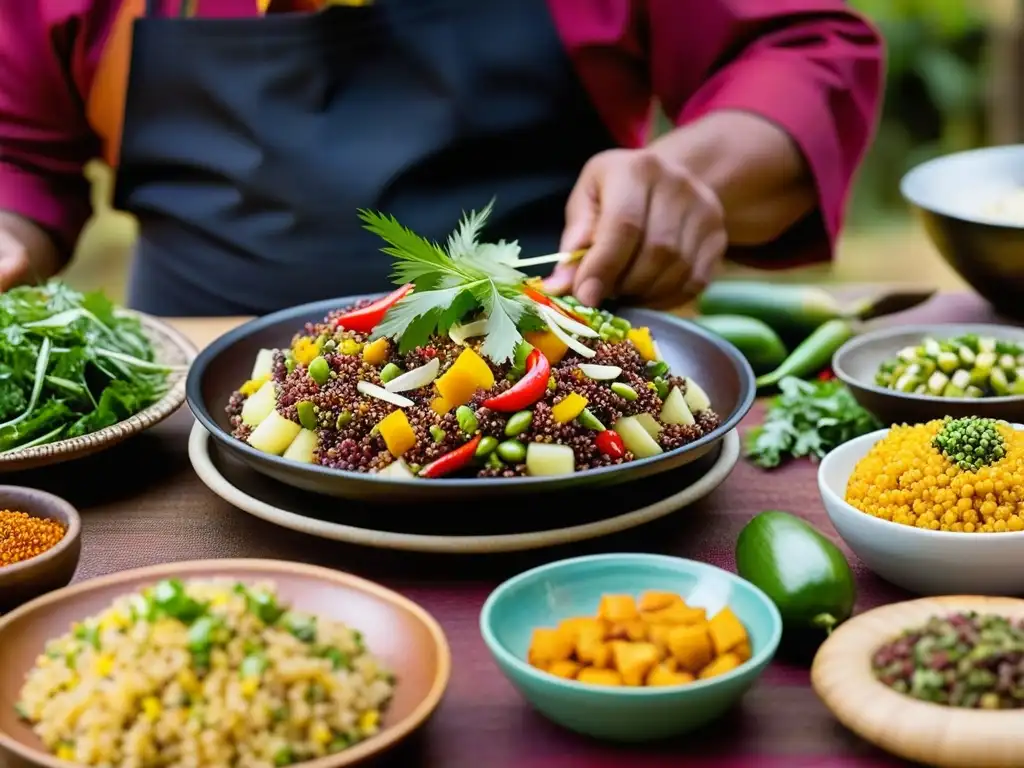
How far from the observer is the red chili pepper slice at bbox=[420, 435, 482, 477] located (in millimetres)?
1521

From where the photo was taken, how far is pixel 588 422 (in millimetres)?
1595

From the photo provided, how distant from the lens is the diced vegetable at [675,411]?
1731 mm

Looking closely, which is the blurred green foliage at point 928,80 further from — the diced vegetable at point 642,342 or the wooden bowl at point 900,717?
the wooden bowl at point 900,717

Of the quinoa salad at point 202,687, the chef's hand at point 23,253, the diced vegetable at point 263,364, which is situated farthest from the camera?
the chef's hand at point 23,253

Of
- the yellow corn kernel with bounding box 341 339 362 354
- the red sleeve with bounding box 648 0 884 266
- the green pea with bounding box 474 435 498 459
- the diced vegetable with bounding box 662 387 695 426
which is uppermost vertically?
the red sleeve with bounding box 648 0 884 266

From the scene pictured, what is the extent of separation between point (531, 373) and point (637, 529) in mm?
260

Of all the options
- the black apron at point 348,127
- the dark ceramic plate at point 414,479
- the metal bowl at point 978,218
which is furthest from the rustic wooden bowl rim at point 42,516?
the metal bowl at point 978,218

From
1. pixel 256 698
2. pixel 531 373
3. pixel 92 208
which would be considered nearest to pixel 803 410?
pixel 531 373

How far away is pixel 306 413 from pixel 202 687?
2.00 ft

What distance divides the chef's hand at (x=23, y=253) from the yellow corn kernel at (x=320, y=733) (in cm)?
153

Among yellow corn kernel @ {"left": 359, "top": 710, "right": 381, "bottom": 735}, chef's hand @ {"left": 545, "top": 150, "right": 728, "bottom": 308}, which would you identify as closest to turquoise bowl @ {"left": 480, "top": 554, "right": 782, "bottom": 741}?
yellow corn kernel @ {"left": 359, "top": 710, "right": 381, "bottom": 735}

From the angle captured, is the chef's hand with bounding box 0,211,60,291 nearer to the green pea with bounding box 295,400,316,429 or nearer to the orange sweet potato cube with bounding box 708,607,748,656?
the green pea with bounding box 295,400,316,429

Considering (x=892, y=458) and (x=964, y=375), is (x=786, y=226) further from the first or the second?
(x=892, y=458)

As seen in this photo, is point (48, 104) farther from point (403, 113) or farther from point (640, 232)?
point (640, 232)
